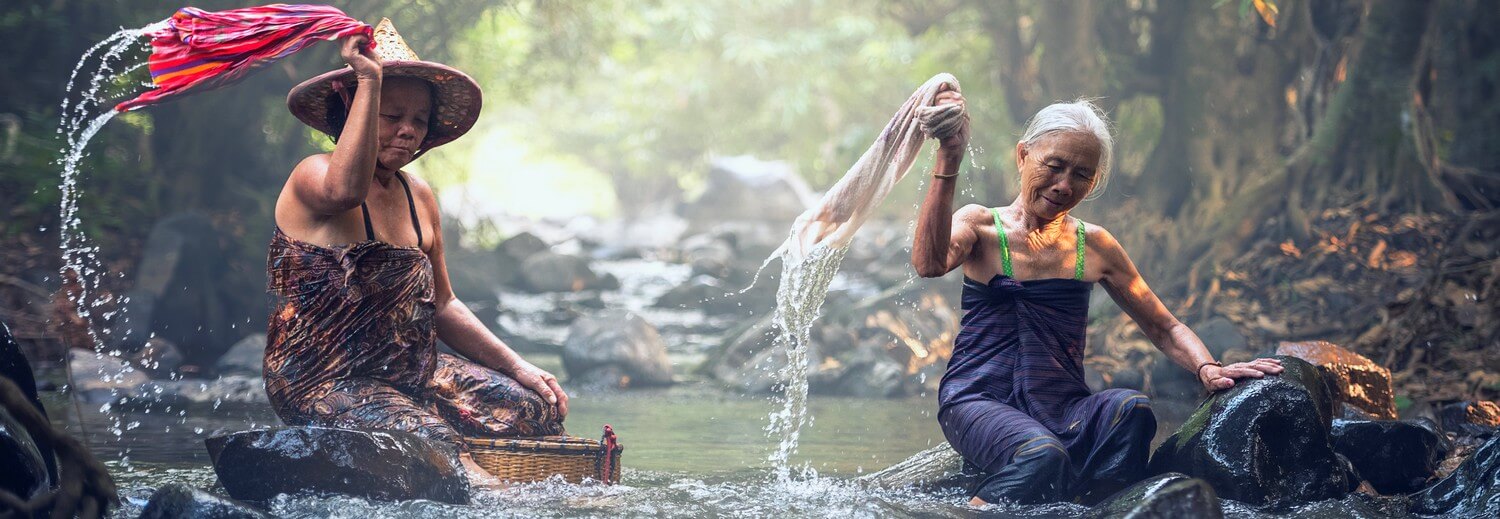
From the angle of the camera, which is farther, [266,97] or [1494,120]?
[266,97]

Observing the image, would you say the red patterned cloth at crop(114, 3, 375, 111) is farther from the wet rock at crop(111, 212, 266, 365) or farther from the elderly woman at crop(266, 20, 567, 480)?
the wet rock at crop(111, 212, 266, 365)

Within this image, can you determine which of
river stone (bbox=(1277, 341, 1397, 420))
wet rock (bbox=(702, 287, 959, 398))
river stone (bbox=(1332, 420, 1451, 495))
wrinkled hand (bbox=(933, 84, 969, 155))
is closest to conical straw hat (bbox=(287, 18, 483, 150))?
wrinkled hand (bbox=(933, 84, 969, 155))

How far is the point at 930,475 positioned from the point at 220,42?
10.1 ft

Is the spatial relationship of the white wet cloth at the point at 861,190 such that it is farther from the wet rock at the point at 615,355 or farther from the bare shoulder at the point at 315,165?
the wet rock at the point at 615,355

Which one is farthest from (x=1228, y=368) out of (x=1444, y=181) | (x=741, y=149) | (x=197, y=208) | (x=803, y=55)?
(x=741, y=149)

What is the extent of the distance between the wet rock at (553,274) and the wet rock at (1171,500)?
1369cm

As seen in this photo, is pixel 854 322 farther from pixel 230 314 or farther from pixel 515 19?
pixel 515 19

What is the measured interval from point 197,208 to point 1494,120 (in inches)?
508

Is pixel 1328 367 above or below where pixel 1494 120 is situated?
below

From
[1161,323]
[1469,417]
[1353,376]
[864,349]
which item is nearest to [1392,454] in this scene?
[1353,376]

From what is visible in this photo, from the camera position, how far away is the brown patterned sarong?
4.10m

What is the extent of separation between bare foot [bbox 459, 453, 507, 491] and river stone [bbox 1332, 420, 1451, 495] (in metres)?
3.26

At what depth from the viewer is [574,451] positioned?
445 centimetres

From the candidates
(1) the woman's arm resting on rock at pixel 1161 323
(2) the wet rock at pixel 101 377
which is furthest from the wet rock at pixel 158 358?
(1) the woman's arm resting on rock at pixel 1161 323
